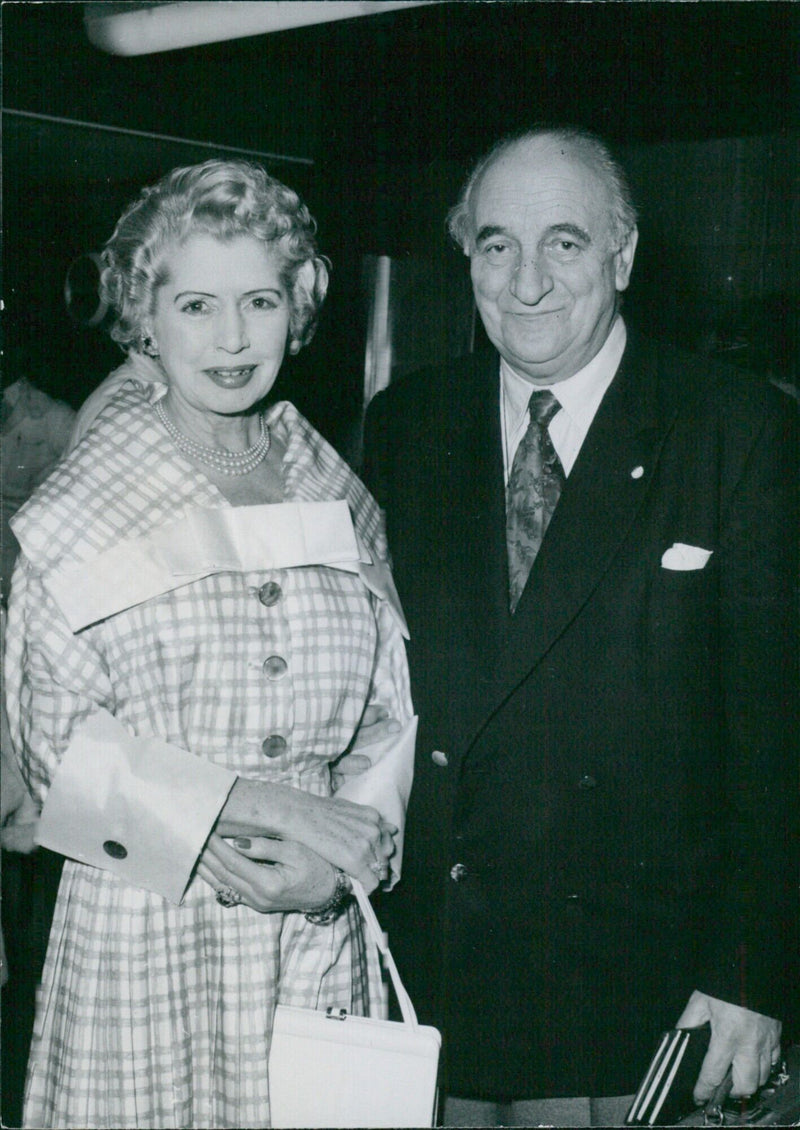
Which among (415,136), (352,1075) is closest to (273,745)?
(352,1075)

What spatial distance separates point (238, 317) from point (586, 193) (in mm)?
680

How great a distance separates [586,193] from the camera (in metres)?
1.89

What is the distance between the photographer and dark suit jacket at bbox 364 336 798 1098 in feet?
5.89

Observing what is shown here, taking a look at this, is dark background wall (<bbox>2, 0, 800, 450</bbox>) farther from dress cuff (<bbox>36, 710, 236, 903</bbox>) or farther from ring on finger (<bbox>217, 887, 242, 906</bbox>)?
ring on finger (<bbox>217, 887, 242, 906</bbox>)

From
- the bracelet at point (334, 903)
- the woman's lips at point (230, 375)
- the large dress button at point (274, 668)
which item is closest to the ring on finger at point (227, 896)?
the bracelet at point (334, 903)

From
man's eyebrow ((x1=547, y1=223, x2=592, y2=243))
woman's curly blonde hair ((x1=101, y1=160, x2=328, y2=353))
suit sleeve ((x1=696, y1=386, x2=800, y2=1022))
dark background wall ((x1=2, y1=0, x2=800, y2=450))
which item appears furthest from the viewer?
dark background wall ((x1=2, y1=0, x2=800, y2=450))

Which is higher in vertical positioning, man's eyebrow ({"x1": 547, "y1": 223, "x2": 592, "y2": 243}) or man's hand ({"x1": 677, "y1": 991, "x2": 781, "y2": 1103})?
man's eyebrow ({"x1": 547, "y1": 223, "x2": 592, "y2": 243})

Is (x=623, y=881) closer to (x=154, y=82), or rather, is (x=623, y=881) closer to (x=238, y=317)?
(x=238, y=317)

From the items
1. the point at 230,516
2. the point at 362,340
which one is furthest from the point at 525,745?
the point at 362,340

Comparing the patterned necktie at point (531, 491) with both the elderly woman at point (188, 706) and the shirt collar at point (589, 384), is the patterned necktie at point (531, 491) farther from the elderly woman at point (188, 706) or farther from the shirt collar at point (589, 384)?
the elderly woman at point (188, 706)

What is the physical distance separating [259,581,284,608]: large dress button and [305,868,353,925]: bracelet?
44 cm

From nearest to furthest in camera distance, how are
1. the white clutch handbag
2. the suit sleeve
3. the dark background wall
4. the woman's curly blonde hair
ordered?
the white clutch handbag → the woman's curly blonde hair → the suit sleeve → the dark background wall

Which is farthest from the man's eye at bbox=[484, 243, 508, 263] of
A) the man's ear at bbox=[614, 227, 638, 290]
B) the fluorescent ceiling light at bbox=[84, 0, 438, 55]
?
the fluorescent ceiling light at bbox=[84, 0, 438, 55]

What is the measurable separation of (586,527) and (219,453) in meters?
0.64
